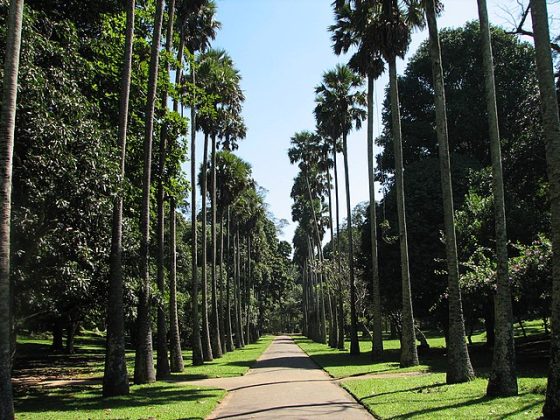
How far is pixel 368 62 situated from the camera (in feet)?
81.7

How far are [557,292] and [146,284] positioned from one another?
12.8 meters

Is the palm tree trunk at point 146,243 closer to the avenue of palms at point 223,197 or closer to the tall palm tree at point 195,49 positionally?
the avenue of palms at point 223,197

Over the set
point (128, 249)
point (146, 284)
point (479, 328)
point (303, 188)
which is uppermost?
point (303, 188)

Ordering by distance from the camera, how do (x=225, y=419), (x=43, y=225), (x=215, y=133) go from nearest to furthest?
(x=225, y=419)
(x=43, y=225)
(x=215, y=133)

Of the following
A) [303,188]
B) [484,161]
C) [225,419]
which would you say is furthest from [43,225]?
[303,188]

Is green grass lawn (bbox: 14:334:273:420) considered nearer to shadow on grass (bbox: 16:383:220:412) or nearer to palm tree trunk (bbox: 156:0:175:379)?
shadow on grass (bbox: 16:383:220:412)

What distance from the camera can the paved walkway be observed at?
11.1 meters

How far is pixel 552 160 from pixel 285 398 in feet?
29.1

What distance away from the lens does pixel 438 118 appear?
16.6 meters

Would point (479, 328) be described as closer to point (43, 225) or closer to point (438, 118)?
point (438, 118)

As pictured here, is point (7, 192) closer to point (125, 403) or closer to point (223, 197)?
point (125, 403)

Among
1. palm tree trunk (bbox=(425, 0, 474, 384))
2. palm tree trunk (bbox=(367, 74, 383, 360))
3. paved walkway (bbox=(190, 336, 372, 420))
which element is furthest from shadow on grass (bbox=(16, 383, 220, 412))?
palm tree trunk (bbox=(367, 74, 383, 360))

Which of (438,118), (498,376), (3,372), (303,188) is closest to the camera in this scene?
(3,372)

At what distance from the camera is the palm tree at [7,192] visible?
874 centimetres
